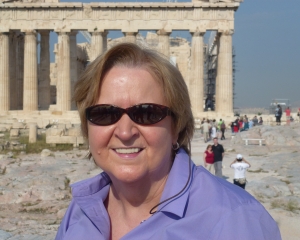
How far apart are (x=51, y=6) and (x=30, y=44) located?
3449 millimetres

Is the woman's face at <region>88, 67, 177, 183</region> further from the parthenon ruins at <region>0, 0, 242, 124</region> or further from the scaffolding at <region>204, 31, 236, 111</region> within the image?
the scaffolding at <region>204, 31, 236, 111</region>

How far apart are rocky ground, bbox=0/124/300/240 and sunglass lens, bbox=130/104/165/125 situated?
491 cm

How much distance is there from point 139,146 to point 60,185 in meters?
9.78

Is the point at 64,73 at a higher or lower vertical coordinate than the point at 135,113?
higher

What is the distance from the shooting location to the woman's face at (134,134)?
239cm

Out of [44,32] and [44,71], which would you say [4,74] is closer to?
[44,71]

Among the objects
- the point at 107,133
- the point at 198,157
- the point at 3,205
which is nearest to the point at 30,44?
the point at 198,157

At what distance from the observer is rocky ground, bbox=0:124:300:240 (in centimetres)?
815

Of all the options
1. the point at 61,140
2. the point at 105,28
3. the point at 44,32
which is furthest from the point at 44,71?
the point at 61,140

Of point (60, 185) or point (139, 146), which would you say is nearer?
point (139, 146)

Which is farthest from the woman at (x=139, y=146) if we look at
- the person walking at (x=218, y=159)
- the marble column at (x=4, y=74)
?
the marble column at (x=4, y=74)

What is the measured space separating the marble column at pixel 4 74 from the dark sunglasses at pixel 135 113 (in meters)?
37.8

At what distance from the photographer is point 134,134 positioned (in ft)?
7.90

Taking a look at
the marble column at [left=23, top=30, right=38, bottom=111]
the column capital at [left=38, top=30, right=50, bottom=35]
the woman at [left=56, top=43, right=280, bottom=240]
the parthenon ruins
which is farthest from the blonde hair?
the column capital at [left=38, top=30, right=50, bottom=35]
